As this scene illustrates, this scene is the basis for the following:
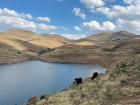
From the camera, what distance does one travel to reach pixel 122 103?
29.7 m

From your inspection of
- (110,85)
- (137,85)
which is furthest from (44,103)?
(137,85)

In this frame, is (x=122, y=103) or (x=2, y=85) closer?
(x=122, y=103)

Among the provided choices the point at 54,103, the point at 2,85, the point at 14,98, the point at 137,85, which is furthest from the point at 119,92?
the point at 2,85

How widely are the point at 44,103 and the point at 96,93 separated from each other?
23.6ft

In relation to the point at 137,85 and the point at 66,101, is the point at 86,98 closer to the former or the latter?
the point at 66,101

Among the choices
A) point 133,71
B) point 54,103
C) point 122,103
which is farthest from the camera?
point 133,71

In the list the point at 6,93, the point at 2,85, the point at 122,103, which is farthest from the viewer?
the point at 2,85

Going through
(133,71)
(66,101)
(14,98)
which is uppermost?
(133,71)

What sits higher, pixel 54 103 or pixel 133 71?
pixel 133 71

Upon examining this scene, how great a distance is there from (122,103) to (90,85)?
29.9ft

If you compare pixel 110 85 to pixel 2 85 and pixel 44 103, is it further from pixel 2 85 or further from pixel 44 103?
pixel 2 85

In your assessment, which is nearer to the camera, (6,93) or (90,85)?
(90,85)

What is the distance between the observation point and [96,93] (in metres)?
34.8

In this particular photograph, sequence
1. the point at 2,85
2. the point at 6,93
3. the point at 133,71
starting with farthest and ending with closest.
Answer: the point at 2,85 → the point at 6,93 → the point at 133,71
